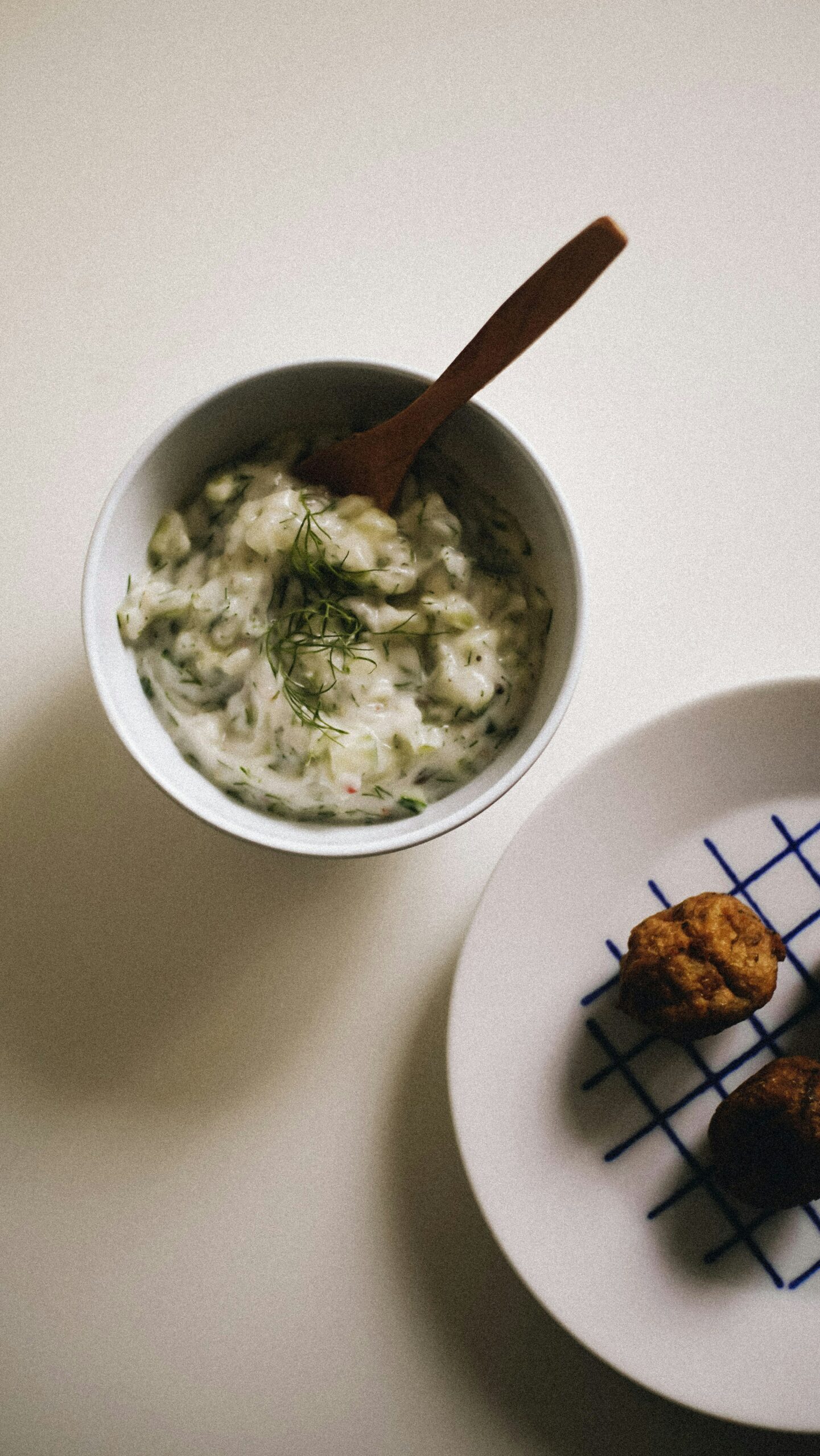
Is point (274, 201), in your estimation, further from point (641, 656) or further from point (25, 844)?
point (25, 844)

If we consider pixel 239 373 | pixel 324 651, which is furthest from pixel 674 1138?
pixel 239 373

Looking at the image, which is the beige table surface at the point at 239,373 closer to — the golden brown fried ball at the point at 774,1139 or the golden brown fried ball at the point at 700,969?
the golden brown fried ball at the point at 700,969

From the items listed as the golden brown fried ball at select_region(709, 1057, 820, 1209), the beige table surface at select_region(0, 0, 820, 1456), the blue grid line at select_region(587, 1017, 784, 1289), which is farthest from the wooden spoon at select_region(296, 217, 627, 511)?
the golden brown fried ball at select_region(709, 1057, 820, 1209)

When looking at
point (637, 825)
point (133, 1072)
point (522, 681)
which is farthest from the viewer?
point (133, 1072)

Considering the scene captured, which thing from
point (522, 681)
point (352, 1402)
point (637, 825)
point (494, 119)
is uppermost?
point (494, 119)

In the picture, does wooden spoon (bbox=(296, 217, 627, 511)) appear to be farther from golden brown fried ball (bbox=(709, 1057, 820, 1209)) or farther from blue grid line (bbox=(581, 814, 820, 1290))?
golden brown fried ball (bbox=(709, 1057, 820, 1209))

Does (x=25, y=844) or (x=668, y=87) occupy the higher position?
(x=668, y=87)

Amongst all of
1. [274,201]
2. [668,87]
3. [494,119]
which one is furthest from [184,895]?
[668,87]
